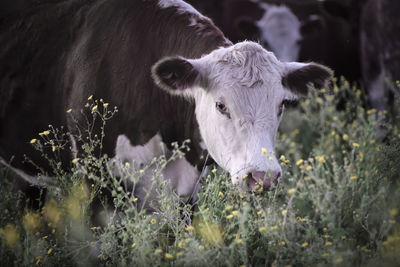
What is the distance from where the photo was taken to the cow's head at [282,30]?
27.5ft

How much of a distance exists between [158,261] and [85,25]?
2232 mm

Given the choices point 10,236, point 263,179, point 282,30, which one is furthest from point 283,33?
point 10,236

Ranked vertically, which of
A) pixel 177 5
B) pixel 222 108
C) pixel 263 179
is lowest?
pixel 263 179

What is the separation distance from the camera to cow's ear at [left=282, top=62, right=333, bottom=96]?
12.7ft

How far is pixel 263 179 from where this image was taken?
322cm

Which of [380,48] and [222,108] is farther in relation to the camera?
[380,48]

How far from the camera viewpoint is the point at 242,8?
8836mm

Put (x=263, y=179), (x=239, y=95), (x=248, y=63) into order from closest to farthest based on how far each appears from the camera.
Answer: (x=263, y=179) → (x=239, y=95) → (x=248, y=63)

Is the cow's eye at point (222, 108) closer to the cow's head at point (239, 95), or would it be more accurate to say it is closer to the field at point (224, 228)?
the cow's head at point (239, 95)

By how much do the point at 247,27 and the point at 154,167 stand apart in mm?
5069

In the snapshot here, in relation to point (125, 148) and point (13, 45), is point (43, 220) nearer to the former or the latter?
point (125, 148)

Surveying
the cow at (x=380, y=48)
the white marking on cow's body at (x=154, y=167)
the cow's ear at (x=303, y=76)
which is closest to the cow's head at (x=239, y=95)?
the cow's ear at (x=303, y=76)

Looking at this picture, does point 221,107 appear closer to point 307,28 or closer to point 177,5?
point 177,5

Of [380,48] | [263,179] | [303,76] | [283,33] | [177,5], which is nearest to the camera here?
[263,179]
